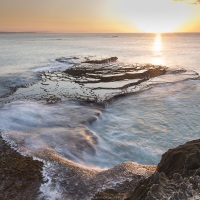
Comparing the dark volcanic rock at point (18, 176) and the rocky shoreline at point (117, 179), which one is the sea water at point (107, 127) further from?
the rocky shoreline at point (117, 179)

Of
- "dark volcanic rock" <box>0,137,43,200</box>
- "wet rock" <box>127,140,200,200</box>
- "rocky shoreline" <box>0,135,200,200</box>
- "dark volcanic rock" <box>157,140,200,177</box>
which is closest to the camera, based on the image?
"wet rock" <box>127,140,200,200</box>

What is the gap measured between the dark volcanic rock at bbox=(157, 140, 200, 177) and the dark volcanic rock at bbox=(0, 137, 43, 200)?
409cm

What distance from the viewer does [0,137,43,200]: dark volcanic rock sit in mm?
8008

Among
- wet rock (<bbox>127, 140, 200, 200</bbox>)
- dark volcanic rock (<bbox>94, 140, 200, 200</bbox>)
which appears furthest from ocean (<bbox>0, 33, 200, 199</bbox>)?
wet rock (<bbox>127, 140, 200, 200</bbox>)

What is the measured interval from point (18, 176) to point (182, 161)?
5523 mm

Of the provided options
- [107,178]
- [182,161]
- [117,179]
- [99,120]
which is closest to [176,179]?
[182,161]

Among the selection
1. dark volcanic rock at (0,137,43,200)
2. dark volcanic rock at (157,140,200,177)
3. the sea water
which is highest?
dark volcanic rock at (157,140,200,177)

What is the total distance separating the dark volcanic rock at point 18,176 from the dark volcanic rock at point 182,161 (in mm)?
4087

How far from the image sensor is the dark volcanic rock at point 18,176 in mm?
8008

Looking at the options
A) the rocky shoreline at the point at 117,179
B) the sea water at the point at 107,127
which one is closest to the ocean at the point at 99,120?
the sea water at the point at 107,127

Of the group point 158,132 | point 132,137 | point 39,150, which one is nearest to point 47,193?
point 39,150

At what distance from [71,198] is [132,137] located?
21.1 feet

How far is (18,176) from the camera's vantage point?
888cm

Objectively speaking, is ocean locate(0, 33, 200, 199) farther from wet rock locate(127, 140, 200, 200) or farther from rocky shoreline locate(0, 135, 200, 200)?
wet rock locate(127, 140, 200, 200)
